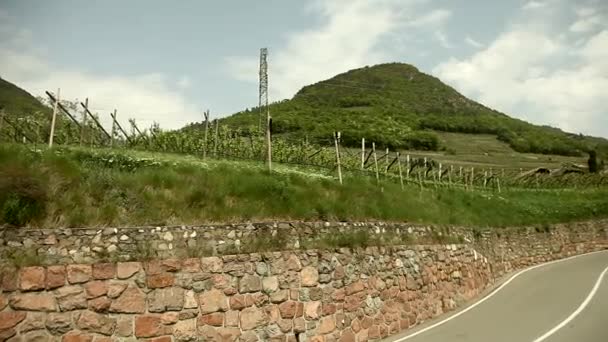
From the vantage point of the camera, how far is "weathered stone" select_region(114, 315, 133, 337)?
8328 millimetres

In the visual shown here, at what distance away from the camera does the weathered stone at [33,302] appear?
759 cm

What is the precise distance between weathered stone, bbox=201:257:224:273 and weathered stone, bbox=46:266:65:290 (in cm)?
242

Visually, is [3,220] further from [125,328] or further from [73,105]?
[73,105]

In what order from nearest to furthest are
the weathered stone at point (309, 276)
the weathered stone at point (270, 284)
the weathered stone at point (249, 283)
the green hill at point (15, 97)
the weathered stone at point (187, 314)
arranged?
the weathered stone at point (187, 314), the weathered stone at point (249, 283), the weathered stone at point (270, 284), the weathered stone at point (309, 276), the green hill at point (15, 97)

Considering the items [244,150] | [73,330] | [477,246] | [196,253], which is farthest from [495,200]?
[73,330]

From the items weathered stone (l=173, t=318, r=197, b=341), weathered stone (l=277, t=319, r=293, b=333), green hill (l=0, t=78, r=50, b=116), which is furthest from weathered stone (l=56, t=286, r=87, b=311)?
green hill (l=0, t=78, r=50, b=116)

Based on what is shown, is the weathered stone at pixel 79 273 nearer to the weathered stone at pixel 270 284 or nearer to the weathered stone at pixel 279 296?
the weathered stone at pixel 270 284

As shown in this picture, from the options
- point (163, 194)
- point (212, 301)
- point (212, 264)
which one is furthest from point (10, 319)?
point (163, 194)

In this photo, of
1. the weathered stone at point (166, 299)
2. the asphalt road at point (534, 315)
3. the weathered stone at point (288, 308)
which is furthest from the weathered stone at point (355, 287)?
the weathered stone at point (166, 299)

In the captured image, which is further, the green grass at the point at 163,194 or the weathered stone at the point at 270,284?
the weathered stone at the point at 270,284

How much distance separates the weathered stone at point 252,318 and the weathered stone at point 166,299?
1394mm

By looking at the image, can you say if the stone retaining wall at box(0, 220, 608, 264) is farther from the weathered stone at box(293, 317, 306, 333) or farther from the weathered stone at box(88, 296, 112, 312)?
the weathered stone at box(293, 317, 306, 333)

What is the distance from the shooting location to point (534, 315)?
50.9 ft

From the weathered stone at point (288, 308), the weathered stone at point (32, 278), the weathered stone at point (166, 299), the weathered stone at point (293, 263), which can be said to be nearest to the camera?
the weathered stone at point (32, 278)
